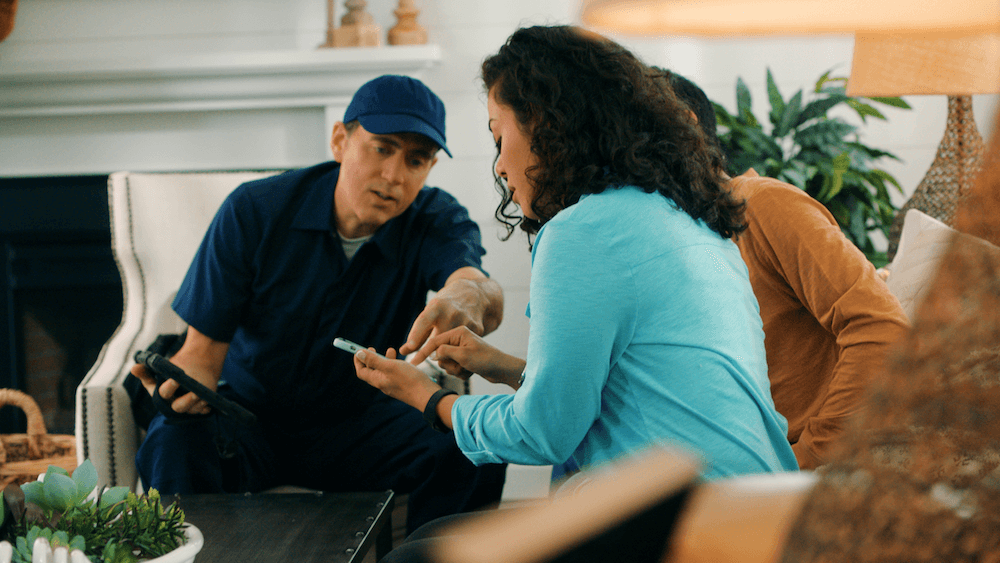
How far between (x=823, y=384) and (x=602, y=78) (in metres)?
0.66

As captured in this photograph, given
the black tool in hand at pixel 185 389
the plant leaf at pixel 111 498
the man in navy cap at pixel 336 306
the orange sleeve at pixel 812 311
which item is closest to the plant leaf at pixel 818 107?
the orange sleeve at pixel 812 311

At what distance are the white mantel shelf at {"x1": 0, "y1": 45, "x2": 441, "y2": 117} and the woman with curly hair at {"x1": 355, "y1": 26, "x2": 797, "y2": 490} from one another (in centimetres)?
131

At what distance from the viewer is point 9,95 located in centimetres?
225

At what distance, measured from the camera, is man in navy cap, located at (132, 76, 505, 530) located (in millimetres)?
1485

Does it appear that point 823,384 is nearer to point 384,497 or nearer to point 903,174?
point 384,497

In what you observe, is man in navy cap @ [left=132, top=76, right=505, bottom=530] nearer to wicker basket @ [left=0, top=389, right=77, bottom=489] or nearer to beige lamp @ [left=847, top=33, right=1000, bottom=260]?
wicker basket @ [left=0, top=389, right=77, bottom=489]

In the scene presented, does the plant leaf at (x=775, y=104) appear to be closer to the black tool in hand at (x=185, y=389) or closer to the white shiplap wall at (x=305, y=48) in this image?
the white shiplap wall at (x=305, y=48)

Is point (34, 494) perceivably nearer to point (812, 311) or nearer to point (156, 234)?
point (812, 311)

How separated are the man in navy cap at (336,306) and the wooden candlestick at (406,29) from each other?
0.72 meters

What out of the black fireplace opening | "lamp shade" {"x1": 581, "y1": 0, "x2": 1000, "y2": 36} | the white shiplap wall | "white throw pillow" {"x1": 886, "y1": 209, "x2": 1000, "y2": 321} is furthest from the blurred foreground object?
the black fireplace opening

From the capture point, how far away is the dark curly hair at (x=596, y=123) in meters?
0.93

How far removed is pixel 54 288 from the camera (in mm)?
2488

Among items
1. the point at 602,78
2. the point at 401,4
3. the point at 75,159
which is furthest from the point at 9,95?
the point at 602,78

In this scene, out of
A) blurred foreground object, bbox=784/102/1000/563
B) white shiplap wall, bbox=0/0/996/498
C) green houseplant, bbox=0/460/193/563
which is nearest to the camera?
blurred foreground object, bbox=784/102/1000/563
